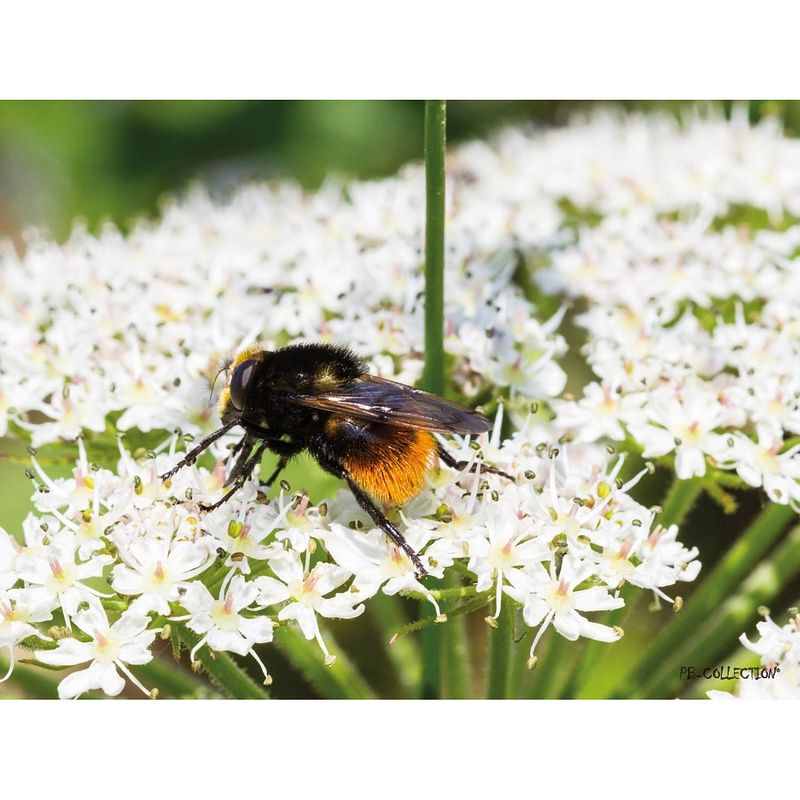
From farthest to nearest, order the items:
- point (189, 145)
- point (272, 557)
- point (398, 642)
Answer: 1. point (189, 145)
2. point (398, 642)
3. point (272, 557)

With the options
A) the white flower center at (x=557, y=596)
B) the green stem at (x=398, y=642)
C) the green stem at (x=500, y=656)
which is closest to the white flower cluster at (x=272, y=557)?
the white flower center at (x=557, y=596)

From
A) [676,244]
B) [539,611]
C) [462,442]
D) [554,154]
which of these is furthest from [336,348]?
[554,154]

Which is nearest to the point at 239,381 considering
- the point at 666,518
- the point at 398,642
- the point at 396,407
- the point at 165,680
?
the point at 396,407

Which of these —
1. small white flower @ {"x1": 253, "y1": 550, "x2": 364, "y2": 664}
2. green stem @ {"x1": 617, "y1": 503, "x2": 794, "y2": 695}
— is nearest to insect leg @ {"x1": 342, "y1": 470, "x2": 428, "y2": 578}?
small white flower @ {"x1": 253, "y1": 550, "x2": 364, "y2": 664}

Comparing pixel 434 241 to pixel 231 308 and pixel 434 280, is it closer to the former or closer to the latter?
pixel 434 280

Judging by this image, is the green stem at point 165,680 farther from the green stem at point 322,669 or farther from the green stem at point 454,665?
the green stem at point 454,665

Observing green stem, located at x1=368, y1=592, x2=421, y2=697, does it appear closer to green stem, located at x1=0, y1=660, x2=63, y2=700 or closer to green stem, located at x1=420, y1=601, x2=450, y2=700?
green stem, located at x1=420, y1=601, x2=450, y2=700
